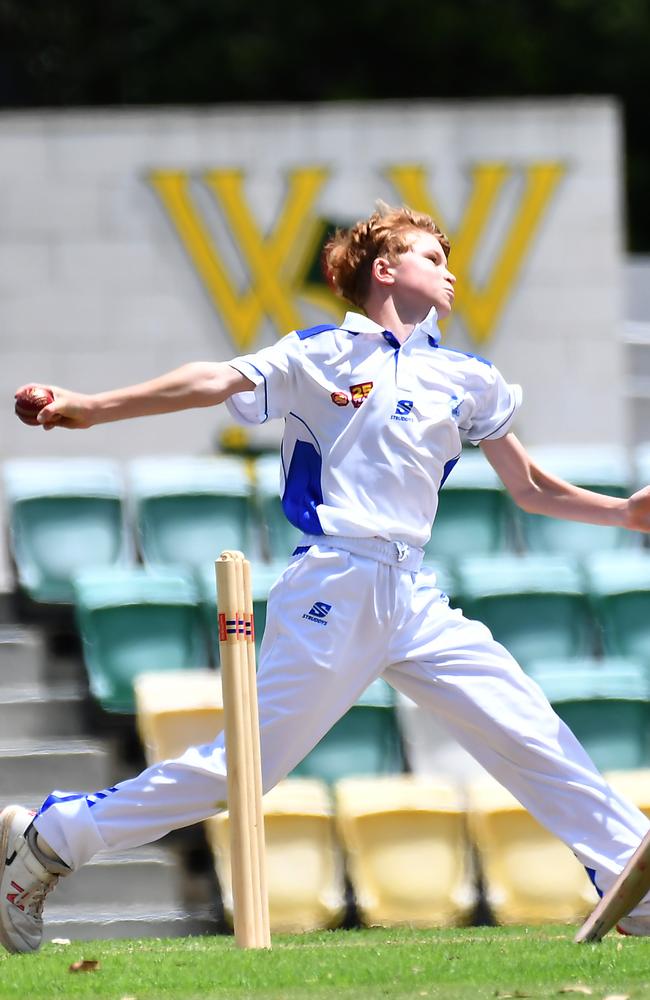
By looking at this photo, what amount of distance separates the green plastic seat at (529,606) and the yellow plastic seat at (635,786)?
44.6 inches

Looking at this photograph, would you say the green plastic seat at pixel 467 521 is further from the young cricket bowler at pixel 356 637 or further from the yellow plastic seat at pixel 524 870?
the young cricket bowler at pixel 356 637

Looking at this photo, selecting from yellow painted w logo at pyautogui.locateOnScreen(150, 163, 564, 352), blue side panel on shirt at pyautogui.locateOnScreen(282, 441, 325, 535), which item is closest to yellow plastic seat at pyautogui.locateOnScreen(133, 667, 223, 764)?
blue side panel on shirt at pyautogui.locateOnScreen(282, 441, 325, 535)

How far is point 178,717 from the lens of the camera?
6051 mm

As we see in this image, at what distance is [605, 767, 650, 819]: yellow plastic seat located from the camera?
18.7 feet

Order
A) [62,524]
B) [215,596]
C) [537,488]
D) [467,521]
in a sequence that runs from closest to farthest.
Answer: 1. [537,488]
2. [215,596]
3. [62,524]
4. [467,521]

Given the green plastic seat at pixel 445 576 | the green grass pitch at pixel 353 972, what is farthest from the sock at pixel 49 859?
the green plastic seat at pixel 445 576

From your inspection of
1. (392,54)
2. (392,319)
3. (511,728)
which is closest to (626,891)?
(511,728)

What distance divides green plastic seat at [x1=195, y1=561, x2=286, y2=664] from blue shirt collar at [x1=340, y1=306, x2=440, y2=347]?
2.38m

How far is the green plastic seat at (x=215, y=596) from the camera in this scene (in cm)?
666

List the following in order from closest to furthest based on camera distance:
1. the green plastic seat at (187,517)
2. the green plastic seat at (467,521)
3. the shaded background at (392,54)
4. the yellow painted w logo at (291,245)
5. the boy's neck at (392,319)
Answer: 1. the boy's neck at (392,319)
2. the green plastic seat at (187,517)
3. the green plastic seat at (467,521)
4. the yellow painted w logo at (291,245)
5. the shaded background at (392,54)

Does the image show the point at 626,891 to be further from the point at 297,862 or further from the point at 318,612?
the point at 297,862

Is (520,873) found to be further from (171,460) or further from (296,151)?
(296,151)

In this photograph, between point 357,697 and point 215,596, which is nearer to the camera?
point 357,697

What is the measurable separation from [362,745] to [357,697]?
2200 millimetres
